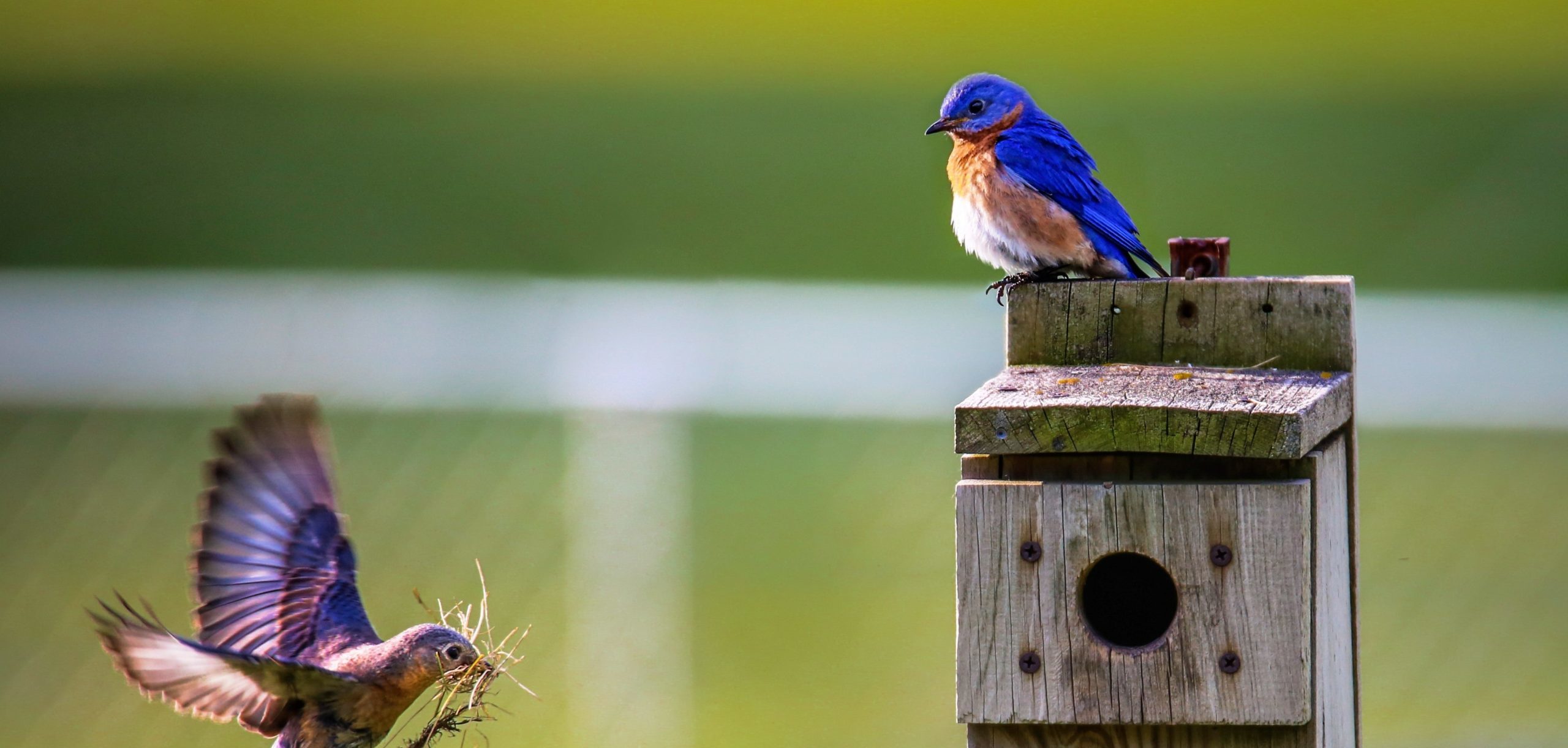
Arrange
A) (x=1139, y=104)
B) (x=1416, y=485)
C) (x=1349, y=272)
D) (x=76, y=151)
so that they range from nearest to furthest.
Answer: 1. (x=1416, y=485)
2. (x=1349, y=272)
3. (x=76, y=151)
4. (x=1139, y=104)

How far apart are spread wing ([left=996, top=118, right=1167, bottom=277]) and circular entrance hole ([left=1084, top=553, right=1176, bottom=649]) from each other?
123cm

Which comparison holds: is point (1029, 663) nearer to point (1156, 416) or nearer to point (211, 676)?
point (1156, 416)

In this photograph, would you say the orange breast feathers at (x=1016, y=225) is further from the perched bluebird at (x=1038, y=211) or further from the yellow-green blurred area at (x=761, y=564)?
the yellow-green blurred area at (x=761, y=564)

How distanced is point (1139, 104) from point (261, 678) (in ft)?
59.5

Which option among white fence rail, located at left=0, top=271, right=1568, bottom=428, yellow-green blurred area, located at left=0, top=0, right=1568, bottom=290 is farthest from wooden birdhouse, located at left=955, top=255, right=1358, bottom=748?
yellow-green blurred area, located at left=0, top=0, right=1568, bottom=290

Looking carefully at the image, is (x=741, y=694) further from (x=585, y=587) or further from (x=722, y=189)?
(x=722, y=189)

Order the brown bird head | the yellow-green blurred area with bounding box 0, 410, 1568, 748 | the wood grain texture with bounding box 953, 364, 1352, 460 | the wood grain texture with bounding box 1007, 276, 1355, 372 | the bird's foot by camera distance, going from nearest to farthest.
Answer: the wood grain texture with bounding box 953, 364, 1352, 460 < the wood grain texture with bounding box 1007, 276, 1355, 372 < the brown bird head < the bird's foot < the yellow-green blurred area with bounding box 0, 410, 1568, 748

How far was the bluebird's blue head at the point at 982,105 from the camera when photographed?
404 centimetres

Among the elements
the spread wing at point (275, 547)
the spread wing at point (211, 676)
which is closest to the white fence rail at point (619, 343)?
the spread wing at point (275, 547)

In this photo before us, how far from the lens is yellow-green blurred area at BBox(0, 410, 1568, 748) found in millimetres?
7090

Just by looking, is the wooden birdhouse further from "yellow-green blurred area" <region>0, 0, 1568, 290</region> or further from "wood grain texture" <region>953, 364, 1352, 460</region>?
"yellow-green blurred area" <region>0, 0, 1568, 290</region>

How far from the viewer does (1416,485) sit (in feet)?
29.5

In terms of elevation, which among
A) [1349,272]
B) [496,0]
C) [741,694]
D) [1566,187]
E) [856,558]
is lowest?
[741,694]

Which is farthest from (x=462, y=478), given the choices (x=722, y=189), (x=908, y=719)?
(x=722, y=189)
